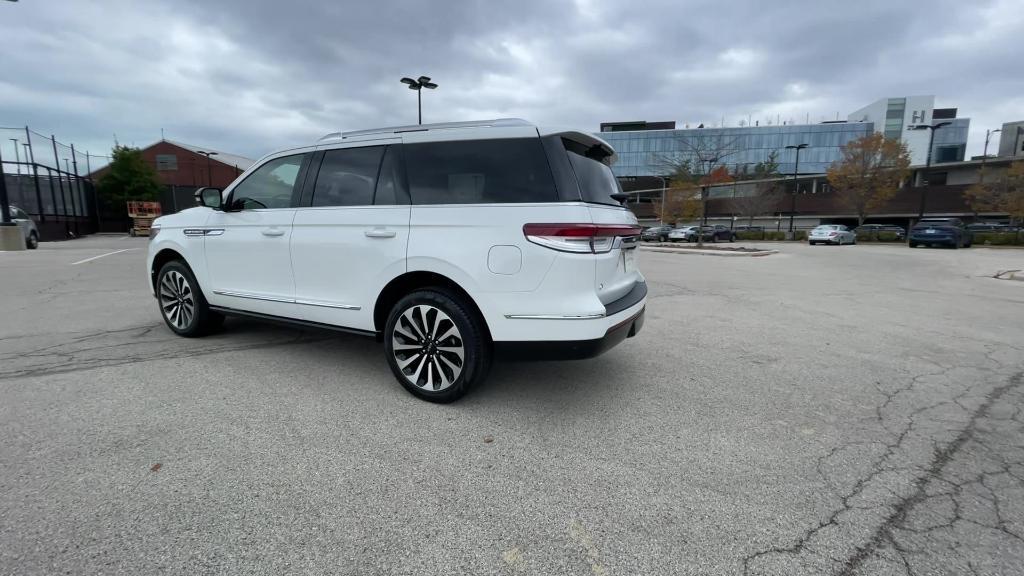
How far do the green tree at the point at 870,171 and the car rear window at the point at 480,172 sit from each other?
4489 centimetres

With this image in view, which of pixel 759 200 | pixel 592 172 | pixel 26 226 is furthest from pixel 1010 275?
pixel 759 200

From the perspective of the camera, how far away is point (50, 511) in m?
2.15

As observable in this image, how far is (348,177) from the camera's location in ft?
12.5

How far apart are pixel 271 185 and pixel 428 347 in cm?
233

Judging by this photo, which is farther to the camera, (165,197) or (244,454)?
(165,197)

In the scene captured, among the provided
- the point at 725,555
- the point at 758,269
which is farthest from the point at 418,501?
the point at 758,269

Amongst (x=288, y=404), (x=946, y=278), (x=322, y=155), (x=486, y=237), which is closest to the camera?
(x=486, y=237)

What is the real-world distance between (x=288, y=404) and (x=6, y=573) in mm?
Answer: 1672

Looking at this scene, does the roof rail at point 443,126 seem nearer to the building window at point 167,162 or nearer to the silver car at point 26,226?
the silver car at point 26,226

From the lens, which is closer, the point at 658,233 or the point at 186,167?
the point at 658,233

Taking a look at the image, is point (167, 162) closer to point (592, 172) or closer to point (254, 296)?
point (254, 296)

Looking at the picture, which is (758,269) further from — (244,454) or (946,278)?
(244,454)

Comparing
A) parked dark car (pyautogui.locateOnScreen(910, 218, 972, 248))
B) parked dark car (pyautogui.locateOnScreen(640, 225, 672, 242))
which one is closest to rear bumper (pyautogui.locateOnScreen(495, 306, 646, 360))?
parked dark car (pyautogui.locateOnScreen(910, 218, 972, 248))

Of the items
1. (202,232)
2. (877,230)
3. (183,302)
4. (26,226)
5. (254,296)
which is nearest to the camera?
(254,296)
